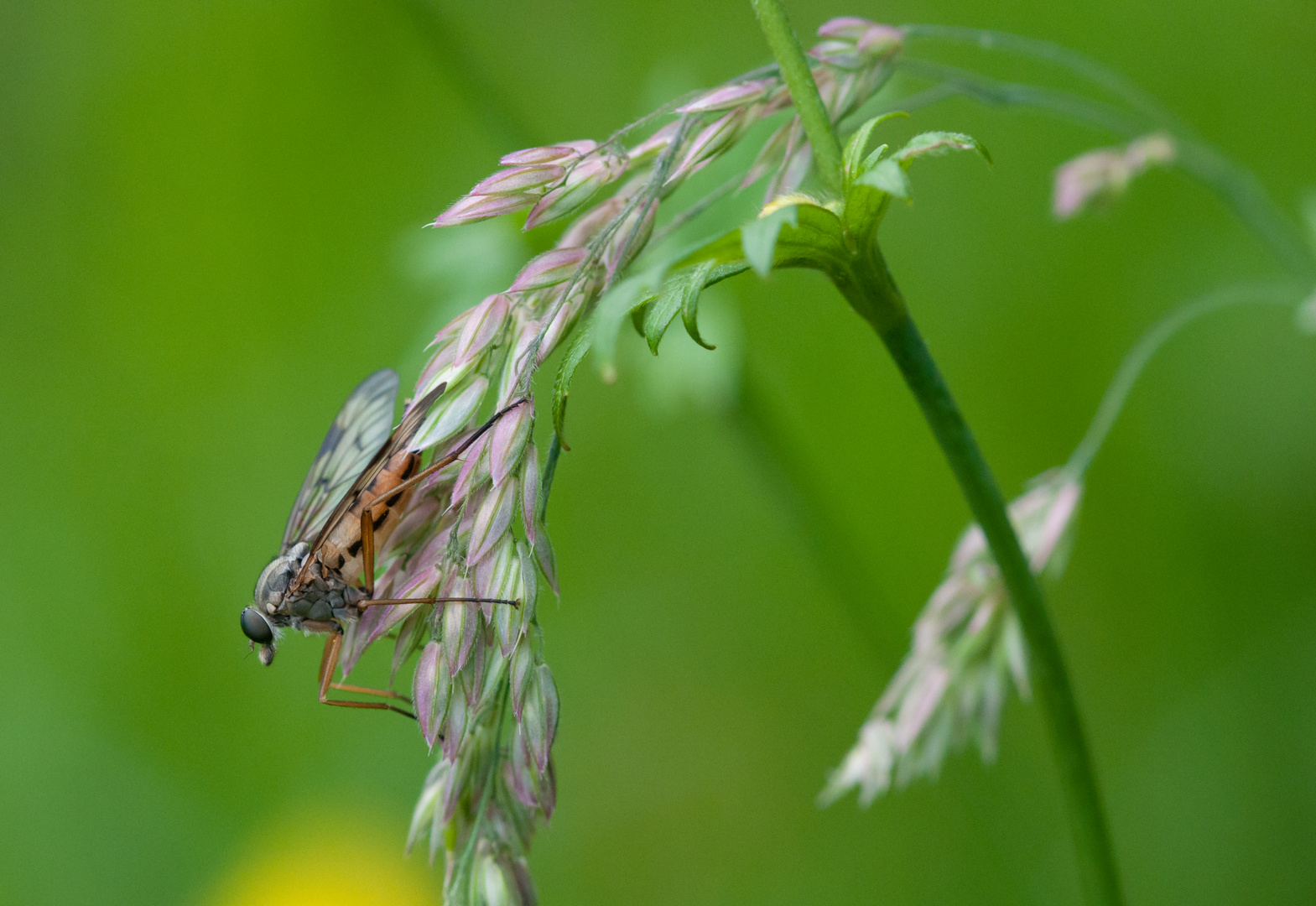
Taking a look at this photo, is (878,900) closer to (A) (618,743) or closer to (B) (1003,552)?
(A) (618,743)

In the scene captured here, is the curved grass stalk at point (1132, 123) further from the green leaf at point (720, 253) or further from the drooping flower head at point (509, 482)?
the green leaf at point (720, 253)

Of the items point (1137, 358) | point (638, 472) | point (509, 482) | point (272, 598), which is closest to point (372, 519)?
point (272, 598)

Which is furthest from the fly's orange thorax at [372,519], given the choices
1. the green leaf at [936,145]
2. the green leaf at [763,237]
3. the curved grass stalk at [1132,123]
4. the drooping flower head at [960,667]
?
the curved grass stalk at [1132,123]

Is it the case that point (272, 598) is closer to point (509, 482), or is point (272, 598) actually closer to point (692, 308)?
point (509, 482)

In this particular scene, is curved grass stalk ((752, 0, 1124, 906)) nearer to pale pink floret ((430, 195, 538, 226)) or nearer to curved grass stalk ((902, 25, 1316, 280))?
pale pink floret ((430, 195, 538, 226))

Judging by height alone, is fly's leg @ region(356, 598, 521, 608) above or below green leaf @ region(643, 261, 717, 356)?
below

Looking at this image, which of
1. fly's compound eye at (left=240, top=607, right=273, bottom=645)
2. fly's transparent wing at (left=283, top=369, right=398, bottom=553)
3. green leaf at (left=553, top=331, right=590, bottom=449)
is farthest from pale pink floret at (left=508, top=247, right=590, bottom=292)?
fly's compound eye at (left=240, top=607, right=273, bottom=645)
